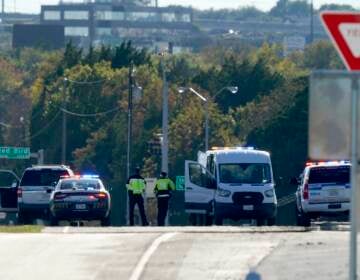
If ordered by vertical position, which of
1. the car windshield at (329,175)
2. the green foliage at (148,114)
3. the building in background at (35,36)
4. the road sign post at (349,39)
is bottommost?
the green foliage at (148,114)

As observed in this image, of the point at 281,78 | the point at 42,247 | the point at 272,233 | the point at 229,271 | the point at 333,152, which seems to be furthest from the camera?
the point at 281,78

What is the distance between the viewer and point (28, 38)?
616ft

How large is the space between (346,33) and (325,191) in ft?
77.4

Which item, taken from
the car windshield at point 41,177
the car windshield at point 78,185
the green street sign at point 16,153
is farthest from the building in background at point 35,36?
the car windshield at point 78,185

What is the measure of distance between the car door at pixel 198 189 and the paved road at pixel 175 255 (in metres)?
8.79

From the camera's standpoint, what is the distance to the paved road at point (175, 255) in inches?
851

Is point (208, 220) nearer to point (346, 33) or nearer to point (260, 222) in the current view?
point (260, 222)

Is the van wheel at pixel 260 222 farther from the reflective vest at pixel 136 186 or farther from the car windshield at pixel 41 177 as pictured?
the car windshield at pixel 41 177

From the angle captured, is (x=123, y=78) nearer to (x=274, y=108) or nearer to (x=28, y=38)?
(x=274, y=108)

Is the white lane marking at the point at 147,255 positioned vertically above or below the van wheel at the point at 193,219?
above

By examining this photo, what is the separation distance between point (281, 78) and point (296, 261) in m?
87.6

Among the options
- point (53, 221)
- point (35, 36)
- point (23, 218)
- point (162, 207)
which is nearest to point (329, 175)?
point (162, 207)

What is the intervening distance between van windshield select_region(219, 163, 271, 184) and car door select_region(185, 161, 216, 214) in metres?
0.42

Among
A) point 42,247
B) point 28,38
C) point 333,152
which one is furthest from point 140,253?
point 28,38
